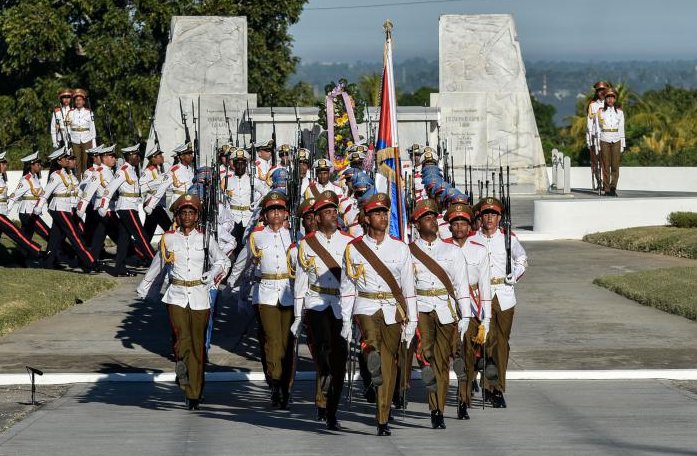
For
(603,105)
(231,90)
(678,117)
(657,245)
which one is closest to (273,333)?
(657,245)

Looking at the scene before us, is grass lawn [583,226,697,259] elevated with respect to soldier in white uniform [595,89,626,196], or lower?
lower

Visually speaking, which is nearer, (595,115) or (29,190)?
(29,190)

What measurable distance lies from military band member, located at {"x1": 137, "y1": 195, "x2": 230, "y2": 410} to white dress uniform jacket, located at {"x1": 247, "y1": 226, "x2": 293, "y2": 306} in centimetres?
37

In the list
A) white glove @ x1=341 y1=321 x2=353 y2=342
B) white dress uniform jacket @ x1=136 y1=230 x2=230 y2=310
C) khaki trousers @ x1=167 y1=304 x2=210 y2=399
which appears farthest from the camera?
white dress uniform jacket @ x1=136 y1=230 x2=230 y2=310

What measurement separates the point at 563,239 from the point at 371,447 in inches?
702

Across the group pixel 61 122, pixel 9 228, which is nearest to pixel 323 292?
pixel 9 228

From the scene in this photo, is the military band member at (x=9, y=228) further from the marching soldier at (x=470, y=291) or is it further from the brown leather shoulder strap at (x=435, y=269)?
the brown leather shoulder strap at (x=435, y=269)

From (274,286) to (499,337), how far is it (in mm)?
1980

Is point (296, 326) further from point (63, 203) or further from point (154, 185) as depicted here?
point (63, 203)

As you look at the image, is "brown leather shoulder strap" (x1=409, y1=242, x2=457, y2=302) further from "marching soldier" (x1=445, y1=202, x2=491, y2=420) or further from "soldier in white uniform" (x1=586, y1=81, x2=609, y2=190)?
"soldier in white uniform" (x1=586, y1=81, x2=609, y2=190)

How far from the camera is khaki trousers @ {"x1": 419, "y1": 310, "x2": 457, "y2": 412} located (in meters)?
13.1

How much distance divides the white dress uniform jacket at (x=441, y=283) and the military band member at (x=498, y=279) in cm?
87

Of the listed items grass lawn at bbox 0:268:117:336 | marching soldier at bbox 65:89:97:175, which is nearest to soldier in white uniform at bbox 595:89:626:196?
marching soldier at bbox 65:89:97:175

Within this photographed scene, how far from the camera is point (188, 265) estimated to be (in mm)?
14305
